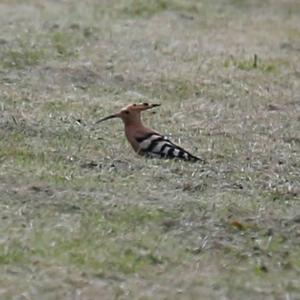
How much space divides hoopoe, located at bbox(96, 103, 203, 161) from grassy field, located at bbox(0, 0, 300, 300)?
10 centimetres

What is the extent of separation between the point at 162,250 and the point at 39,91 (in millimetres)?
5360

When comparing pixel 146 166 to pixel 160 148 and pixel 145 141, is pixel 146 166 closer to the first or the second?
pixel 160 148

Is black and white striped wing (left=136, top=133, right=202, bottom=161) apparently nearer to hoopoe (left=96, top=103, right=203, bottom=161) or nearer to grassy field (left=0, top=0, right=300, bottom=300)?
hoopoe (left=96, top=103, right=203, bottom=161)

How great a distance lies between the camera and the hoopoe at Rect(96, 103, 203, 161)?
29.1 ft

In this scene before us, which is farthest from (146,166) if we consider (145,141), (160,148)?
(145,141)

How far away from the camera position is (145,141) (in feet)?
29.7

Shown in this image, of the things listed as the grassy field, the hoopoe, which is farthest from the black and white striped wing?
the grassy field

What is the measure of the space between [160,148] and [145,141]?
19 cm

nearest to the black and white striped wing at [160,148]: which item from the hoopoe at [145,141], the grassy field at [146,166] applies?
the hoopoe at [145,141]

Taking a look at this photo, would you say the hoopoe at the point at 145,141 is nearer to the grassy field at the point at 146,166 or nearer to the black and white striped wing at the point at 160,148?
the black and white striped wing at the point at 160,148

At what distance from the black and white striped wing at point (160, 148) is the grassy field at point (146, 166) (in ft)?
0.34

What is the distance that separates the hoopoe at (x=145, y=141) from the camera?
29.1 feet

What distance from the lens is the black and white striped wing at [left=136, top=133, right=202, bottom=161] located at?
884cm

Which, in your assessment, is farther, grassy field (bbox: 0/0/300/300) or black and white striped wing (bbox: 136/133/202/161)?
black and white striped wing (bbox: 136/133/202/161)
